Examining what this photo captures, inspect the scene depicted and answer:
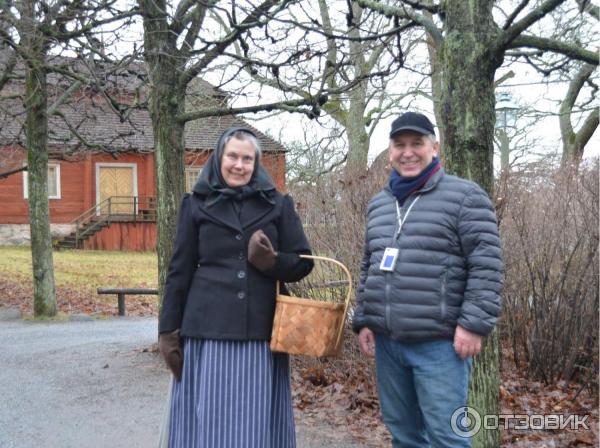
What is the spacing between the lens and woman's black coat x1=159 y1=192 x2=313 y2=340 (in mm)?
3633

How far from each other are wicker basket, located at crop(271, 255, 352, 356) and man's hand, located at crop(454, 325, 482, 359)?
66cm

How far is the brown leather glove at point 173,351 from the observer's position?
367cm

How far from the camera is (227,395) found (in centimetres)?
359

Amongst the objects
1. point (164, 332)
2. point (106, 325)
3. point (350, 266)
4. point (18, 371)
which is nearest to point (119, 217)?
point (106, 325)

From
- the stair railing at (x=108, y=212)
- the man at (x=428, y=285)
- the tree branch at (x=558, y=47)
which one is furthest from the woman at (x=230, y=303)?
the stair railing at (x=108, y=212)

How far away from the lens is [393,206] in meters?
3.45

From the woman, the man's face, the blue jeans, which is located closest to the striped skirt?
the woman

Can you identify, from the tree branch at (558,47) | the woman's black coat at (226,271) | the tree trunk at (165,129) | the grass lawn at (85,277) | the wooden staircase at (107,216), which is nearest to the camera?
the woman's black coat at (226,271)

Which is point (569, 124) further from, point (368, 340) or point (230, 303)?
point (230, 303)

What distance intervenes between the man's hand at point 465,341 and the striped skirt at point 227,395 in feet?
3.27

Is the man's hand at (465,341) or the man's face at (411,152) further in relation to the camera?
the man's face at (411,152)

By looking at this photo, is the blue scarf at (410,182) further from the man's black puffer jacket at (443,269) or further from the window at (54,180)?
the window at (54,180)

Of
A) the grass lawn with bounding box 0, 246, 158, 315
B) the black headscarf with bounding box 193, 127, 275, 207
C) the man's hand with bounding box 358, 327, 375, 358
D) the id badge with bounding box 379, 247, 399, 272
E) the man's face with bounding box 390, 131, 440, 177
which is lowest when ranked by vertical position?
the grass lawn with bounding box 0, 246, 158, 315

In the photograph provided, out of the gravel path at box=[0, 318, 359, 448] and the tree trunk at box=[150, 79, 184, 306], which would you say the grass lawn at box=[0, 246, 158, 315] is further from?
the tree trunk at box=[150, 79, 184, 306]
